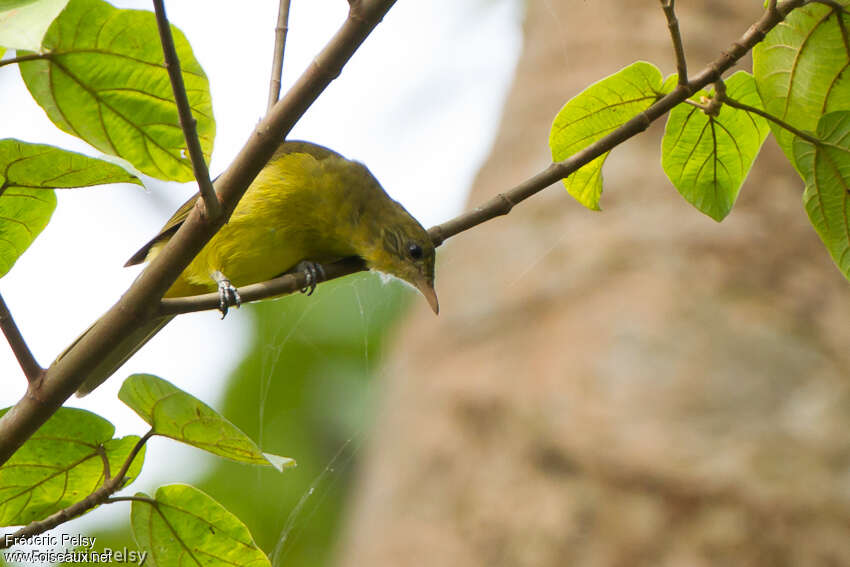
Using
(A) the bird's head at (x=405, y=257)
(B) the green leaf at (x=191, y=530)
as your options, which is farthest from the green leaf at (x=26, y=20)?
(A) the bird's head at (x=405, y=257)

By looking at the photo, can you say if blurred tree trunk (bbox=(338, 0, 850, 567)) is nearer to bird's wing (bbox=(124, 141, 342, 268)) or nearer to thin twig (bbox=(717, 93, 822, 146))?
bird's wing (bbox=(124, 141, 342, 268))

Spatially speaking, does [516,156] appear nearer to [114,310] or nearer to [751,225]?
[751,225]

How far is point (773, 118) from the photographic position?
165cm

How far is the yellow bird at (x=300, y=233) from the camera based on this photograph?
308 cm

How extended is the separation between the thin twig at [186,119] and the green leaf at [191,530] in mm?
561

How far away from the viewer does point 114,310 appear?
148 cm

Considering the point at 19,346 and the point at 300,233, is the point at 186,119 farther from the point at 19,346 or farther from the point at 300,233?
the point at 300,233

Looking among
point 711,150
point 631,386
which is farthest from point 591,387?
point 711,150

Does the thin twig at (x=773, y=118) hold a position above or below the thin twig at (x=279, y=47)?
below

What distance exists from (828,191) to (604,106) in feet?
1.44

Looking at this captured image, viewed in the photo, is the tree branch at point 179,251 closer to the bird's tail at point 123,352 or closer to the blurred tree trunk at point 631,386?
the bird's tail at point 123,352

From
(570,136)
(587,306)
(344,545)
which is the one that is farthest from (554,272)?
(570,136)

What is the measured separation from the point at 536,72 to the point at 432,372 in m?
2.80

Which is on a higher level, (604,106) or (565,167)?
(604,106)
